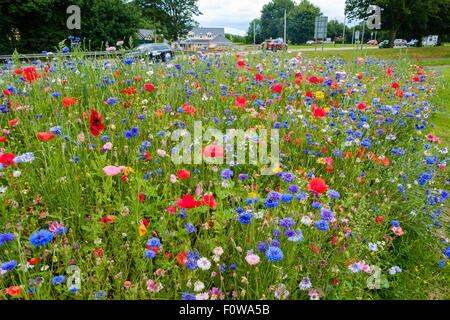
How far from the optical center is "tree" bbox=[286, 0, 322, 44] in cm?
9005

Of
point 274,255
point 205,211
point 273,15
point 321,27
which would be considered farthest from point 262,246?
point 273,15

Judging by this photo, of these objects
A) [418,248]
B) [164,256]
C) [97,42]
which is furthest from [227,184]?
[97,42]

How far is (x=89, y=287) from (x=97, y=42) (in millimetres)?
29949

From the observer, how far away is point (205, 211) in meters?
1.99

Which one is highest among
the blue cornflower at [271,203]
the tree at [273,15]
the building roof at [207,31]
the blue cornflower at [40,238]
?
the tree at [273,15]

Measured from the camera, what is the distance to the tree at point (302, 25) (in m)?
90.1

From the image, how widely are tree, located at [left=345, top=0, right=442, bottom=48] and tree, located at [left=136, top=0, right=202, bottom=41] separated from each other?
88.1 ft

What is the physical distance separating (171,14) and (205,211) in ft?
177

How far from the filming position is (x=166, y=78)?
4504 millimetres

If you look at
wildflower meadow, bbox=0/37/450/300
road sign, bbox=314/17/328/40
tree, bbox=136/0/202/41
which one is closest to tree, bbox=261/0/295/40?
tree, bbox=136/0/202/41

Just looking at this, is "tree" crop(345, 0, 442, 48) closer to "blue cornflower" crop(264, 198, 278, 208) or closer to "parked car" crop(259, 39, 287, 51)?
"parked car" crop(259, 39, 287, 51)

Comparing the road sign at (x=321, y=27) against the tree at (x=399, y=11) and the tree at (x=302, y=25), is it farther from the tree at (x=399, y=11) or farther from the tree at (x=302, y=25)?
the tree at (x=302, y=25)

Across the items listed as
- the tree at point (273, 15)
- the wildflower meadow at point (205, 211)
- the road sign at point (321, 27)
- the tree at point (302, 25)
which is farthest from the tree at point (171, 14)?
the tree at point (273, 15)

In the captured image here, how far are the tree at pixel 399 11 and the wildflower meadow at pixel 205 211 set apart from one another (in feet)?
108
